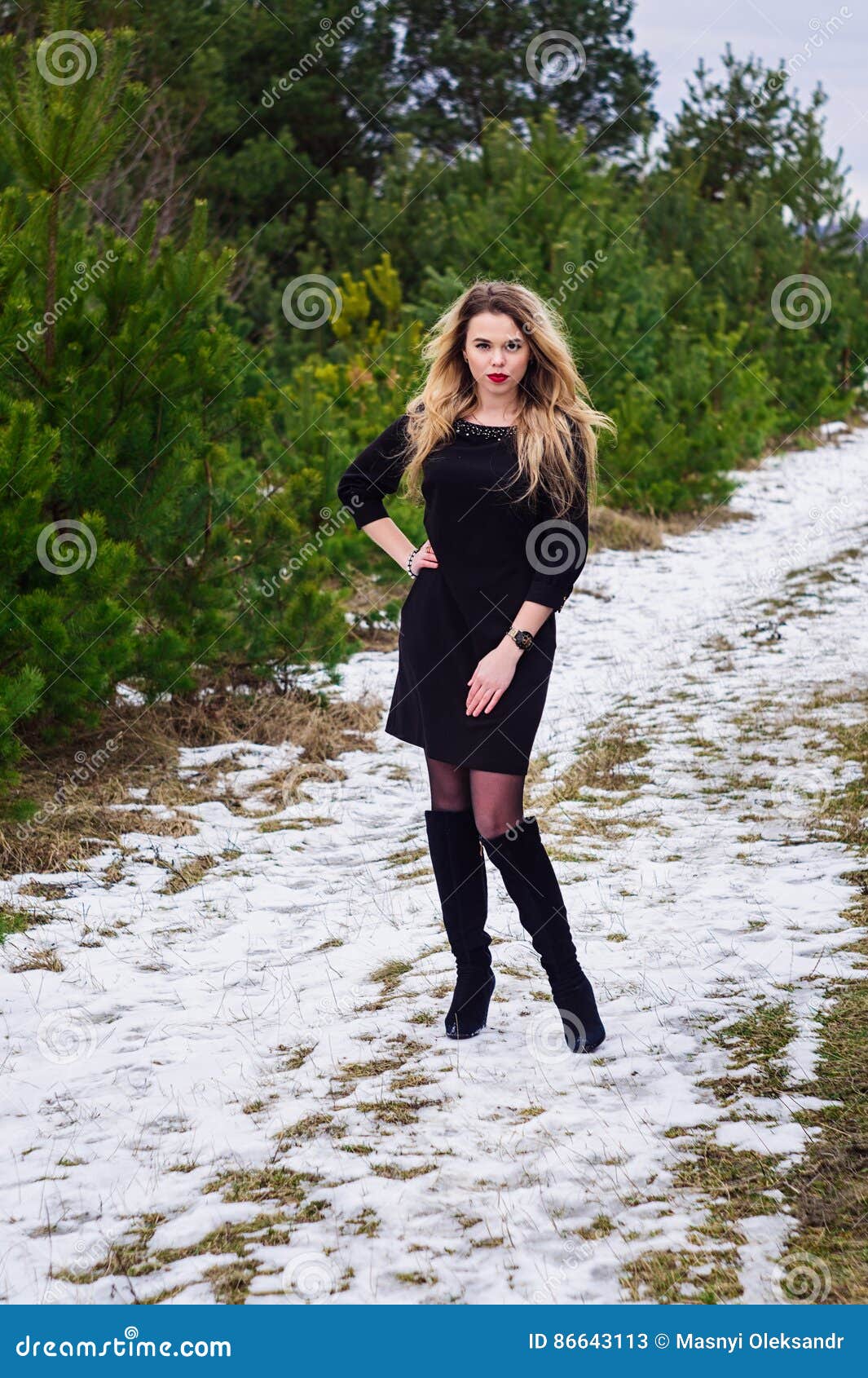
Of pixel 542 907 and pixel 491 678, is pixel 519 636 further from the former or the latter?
pixel 542 907

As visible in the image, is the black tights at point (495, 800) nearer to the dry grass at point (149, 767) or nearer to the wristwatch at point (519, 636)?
the wristwatch at point (519, 636)

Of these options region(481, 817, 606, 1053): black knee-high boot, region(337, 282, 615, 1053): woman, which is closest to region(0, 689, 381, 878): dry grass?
region(337, 282, 615, 1053): woman

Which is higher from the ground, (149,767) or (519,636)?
(519,636)

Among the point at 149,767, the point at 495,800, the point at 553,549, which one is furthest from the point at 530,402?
the point at 149,767

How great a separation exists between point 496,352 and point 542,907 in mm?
1308

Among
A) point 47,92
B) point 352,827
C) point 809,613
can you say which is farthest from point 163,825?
point 809,613

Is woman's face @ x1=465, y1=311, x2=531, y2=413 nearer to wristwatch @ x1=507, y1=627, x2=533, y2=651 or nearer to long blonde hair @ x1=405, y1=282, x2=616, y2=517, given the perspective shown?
long blonde hair @ x1=405, y1=282, x2=616, y2=517

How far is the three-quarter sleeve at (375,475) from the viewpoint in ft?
10.4

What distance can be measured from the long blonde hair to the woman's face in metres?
0.02

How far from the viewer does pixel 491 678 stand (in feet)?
9.45

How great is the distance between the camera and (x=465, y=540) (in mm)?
2953

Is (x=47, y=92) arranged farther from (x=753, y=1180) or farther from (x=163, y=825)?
(x=753, y=1180)

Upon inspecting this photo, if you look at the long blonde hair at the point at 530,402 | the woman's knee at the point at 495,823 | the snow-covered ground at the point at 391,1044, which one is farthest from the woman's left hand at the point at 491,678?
the snow-covered ground at the point at 391,1044

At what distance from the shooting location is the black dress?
9.52 feet
